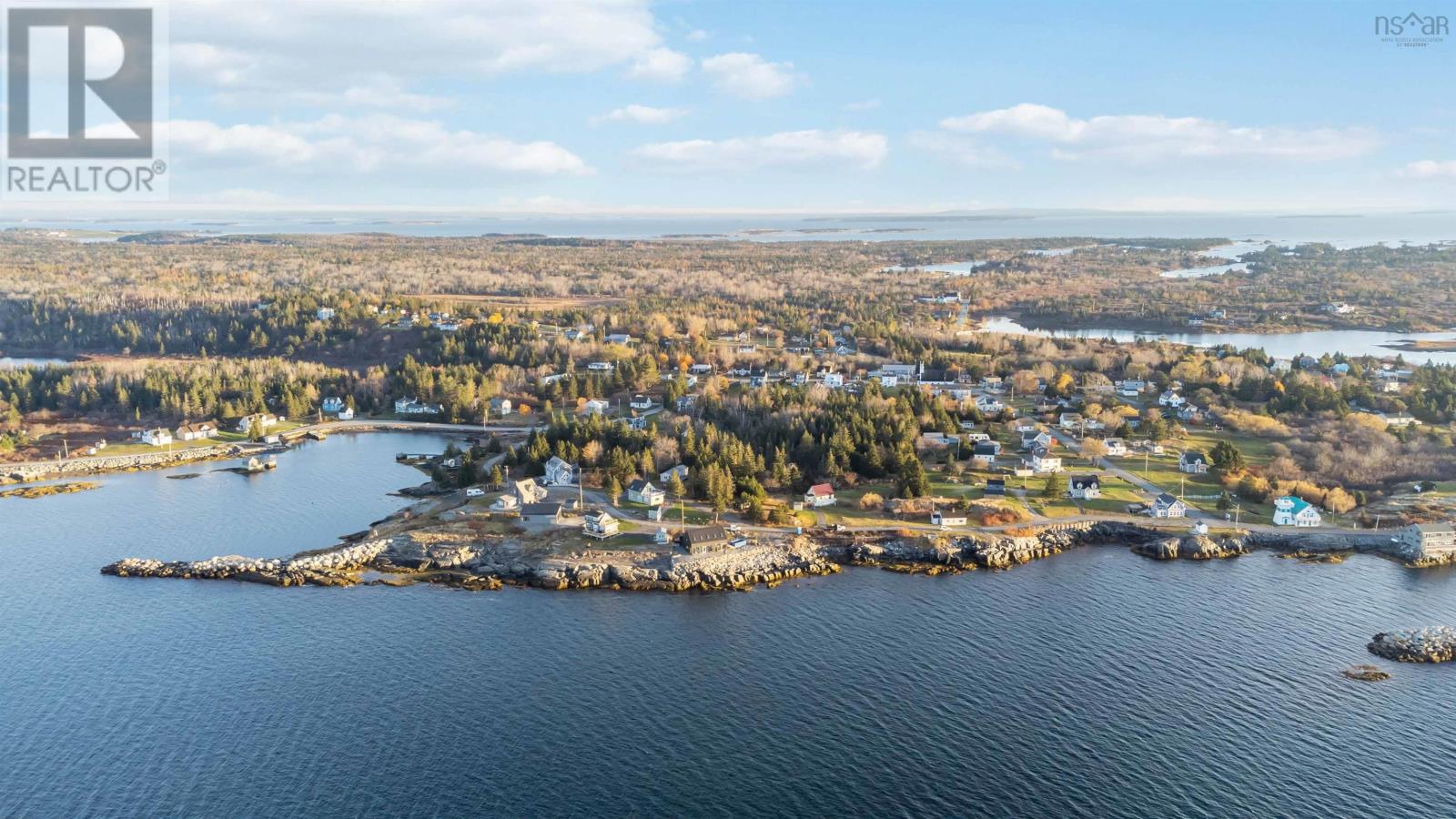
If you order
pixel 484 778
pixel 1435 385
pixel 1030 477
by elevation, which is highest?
pixel 1435 385

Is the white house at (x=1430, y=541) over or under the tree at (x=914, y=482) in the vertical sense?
under

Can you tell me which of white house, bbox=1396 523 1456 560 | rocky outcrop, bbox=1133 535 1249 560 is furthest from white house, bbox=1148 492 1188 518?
white house, bbox=1396 523 1456 560

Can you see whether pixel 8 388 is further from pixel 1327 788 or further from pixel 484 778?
pixel 1327 788

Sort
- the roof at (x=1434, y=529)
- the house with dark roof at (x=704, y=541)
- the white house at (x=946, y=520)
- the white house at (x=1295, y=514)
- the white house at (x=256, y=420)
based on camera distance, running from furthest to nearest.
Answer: the white house at (x=256, y=420)
the white house at (x=1295, y=514)
the white house at (x=946, y=520)
the roof at (x=1434, y=529)
the house with dark roof at (x=704, y=541)

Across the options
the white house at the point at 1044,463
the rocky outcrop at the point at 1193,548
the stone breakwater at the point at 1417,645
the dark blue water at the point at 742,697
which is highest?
the white house at the point at 1044,463

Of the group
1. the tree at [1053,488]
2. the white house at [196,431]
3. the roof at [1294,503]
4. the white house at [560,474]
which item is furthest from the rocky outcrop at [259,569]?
the roof at [1294,503]

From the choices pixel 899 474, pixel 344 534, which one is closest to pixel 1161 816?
pixel 899 474

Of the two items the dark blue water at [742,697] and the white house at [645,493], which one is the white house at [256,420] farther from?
the white house at [645,493]

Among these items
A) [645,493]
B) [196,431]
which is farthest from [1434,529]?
[196,431]
